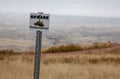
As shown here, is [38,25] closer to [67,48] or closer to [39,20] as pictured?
[39,20]

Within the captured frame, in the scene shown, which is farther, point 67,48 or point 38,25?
point 67,48

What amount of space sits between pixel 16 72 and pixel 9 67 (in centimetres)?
145

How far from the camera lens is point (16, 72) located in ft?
38.8

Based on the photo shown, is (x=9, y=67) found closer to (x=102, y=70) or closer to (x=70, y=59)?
(x=102, y=70)

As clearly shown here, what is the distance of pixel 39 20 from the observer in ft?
26.0

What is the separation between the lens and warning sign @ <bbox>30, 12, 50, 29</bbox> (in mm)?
7884

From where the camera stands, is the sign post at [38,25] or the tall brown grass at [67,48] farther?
the tall brown grass at [67,48]

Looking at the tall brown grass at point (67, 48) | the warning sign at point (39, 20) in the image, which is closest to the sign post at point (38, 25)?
the warning sign at point (39, 20)

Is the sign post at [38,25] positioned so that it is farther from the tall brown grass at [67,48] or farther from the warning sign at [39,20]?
the tall brown grass at [67,48]

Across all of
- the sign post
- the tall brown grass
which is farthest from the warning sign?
the tall brown grass

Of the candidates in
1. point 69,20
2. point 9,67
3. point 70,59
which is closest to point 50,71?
point 9,67

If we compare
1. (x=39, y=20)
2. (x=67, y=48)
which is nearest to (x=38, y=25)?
(x=39, y=20)

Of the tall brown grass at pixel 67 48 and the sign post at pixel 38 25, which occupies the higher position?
the sign post at pixel 38 25

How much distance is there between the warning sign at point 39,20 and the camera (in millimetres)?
7884
